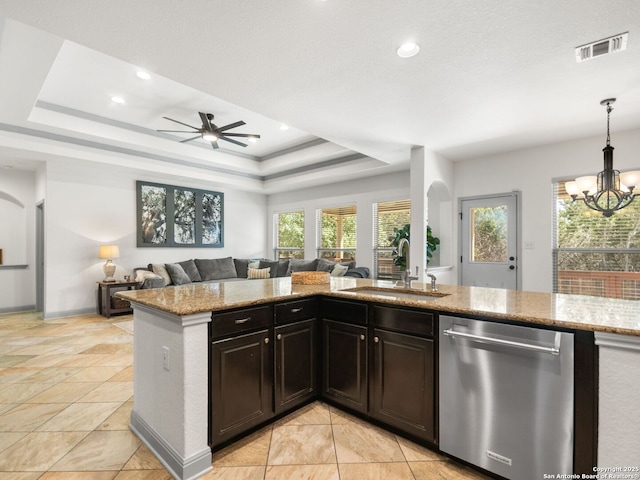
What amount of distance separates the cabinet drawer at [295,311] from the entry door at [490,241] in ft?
12.3

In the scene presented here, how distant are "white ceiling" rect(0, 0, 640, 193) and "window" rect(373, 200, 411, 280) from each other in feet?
4.74

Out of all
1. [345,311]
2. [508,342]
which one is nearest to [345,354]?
[345,311]

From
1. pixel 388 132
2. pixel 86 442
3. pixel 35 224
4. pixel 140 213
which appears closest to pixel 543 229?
pixel 388 132

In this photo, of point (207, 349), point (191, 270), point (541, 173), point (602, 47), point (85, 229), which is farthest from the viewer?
point (191, 270)

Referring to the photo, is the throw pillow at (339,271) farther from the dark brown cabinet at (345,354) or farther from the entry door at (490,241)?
the dark brown cabinet at (345,354)

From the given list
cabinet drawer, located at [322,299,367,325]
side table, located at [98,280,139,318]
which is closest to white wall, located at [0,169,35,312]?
side table, located at [98,280,139,318]

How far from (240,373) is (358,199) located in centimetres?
518

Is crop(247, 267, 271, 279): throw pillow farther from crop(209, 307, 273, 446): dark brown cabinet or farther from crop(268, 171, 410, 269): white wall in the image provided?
crop(209, 307, 273, 446): dark brown cabinet

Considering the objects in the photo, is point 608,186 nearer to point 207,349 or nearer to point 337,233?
point 207,349

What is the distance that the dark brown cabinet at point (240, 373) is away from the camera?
188cm

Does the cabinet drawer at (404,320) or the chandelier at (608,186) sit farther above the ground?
the chandelier at (608,186)

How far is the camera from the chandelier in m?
3.35

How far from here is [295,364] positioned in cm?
234

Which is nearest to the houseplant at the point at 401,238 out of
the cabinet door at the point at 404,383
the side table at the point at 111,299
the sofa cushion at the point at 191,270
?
the cabinet door at the point at 404,383
